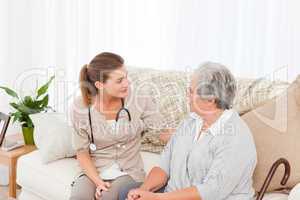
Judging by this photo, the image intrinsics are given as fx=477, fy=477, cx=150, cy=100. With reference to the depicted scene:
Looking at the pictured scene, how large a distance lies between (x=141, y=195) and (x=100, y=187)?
0.32 metres

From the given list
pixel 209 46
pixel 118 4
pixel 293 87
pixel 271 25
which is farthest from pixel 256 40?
pixel 118 4

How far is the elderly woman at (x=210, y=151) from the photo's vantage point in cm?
195

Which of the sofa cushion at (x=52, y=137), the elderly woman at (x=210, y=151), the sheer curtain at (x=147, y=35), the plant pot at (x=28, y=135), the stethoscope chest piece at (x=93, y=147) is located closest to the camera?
the elderly woman at (x=210, y=151)

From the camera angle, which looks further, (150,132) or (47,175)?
(150,132)

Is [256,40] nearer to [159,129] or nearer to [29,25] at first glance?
[159,129]

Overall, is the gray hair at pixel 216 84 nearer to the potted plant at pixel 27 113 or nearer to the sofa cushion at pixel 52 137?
the sofa cushion at pixel 52 137

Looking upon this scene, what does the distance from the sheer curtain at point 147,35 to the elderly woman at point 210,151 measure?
1174mm

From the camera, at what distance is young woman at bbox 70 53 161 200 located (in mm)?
2387

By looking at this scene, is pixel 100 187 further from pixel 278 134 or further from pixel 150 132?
pixel 278 134

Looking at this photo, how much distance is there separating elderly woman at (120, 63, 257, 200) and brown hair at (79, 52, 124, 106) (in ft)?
1.60

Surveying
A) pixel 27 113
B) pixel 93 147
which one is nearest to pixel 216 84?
pixel 93 147

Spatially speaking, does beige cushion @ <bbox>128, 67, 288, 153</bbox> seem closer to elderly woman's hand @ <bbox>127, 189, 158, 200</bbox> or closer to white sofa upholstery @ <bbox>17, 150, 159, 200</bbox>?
white sofa upholstery @ <bbox>17, 150, 159, 200</bbox>

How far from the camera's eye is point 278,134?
7.25 feet

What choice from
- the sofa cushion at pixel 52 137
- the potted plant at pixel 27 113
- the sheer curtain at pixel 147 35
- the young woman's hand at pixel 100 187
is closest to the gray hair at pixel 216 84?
the young woman's hand at pixel 100 187
